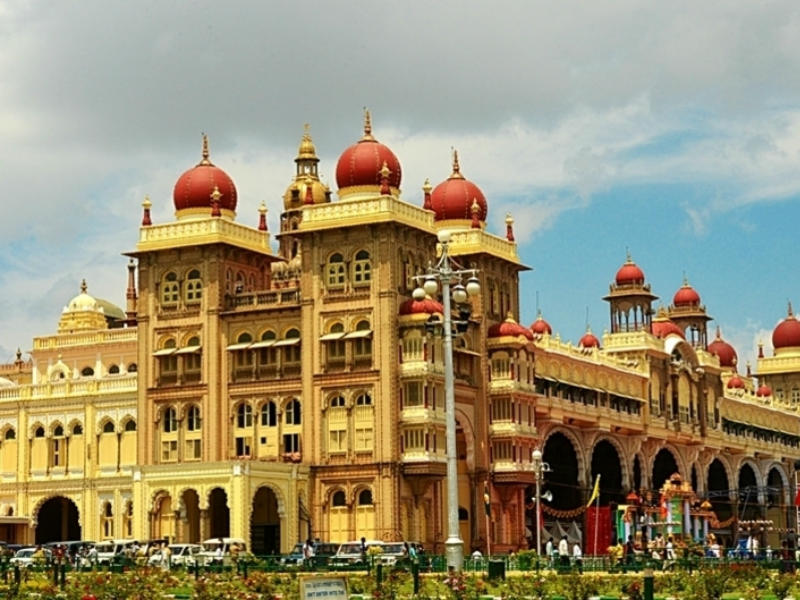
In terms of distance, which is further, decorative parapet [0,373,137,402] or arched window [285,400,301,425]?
decorative parapet [0,373,137,402]

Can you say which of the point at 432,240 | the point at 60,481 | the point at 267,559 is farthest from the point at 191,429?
the point at 267,559

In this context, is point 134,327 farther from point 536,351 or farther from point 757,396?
point 757,396

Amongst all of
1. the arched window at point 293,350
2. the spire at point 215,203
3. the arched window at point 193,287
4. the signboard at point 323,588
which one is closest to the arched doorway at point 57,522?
the arched window at point 193,287

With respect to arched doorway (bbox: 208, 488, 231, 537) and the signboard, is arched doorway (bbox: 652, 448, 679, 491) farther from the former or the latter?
the signboard

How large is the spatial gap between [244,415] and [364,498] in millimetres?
8018

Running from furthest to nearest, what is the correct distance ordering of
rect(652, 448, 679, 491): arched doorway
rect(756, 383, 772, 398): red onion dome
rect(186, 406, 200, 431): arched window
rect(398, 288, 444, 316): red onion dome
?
rect(756, 383, 772, 398): red onion dome
rect(652, 448, 679, 491): arched doorway
rect(186, 406, 200, 431): arched window
rect(398, 288, 444, 316): red onion dome

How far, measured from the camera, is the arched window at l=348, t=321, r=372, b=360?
7762 centimetres

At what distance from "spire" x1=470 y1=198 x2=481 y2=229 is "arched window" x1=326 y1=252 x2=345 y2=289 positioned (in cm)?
1060

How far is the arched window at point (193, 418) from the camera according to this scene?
8206cm

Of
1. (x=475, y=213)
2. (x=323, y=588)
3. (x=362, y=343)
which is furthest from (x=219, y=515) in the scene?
(x=323, y=588)

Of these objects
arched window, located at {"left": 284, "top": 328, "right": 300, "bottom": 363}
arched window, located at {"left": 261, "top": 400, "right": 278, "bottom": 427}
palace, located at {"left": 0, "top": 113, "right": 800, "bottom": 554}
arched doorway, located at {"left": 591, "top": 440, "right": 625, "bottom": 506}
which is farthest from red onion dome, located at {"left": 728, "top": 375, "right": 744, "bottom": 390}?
arched window, located at {"left": 261, "top": 400, "right": 278, "bottom": 427}

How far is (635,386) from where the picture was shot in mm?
102938

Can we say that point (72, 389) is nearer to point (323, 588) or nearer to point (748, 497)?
point (748, 497)

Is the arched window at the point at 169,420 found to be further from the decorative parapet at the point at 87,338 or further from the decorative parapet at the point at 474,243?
the decorative parapet at the point at 474,243
